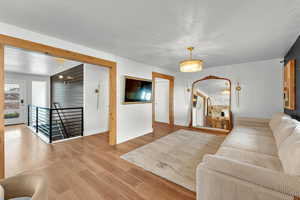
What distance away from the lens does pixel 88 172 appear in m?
2.06

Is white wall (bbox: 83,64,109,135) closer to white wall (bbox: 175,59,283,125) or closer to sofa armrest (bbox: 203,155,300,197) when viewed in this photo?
sofa armrest (bbox: 203,155,300,197)

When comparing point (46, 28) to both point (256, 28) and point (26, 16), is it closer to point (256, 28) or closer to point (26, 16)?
point (26, 16)

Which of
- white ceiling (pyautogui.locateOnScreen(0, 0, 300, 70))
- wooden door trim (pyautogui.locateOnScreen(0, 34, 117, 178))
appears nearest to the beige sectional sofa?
white ceiling (pyautogui.locateOnScreen(0, 0, 300, 70))

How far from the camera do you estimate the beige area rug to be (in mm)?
1969

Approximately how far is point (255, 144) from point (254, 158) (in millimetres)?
613

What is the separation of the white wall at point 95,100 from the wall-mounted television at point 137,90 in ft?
4.52

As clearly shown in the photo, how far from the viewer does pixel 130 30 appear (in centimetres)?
205

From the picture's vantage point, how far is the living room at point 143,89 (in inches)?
48.8

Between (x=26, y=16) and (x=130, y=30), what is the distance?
1.45m

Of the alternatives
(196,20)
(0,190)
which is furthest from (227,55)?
(0,190)

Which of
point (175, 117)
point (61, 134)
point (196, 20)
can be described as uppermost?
point (196, 20)

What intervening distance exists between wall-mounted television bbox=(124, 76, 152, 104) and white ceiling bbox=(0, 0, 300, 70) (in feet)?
3.84

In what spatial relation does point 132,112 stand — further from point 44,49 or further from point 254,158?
point 254,158

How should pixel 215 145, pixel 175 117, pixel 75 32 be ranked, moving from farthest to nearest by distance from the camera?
pixel 175 117, pixel 215 145, pixel 75 32
